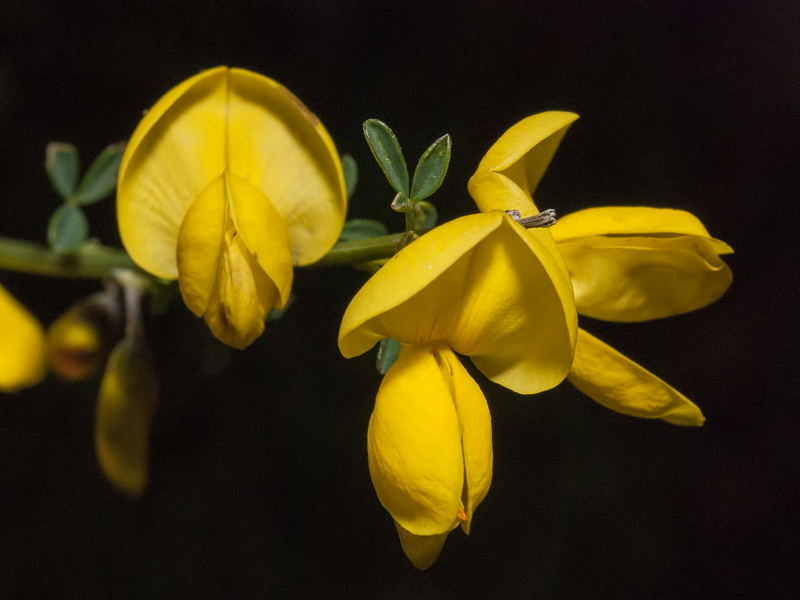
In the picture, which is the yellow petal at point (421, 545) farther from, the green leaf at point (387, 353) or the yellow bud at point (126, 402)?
the yellow bud at point (126, 402)

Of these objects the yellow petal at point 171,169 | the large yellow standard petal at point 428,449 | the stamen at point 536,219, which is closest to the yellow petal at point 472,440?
the large yellow standard petal at point 428,449

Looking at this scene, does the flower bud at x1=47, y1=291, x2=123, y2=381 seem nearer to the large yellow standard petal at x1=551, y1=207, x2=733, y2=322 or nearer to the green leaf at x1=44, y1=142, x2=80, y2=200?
the green leaf at x1=44, y1=142, x2=80, y2=200

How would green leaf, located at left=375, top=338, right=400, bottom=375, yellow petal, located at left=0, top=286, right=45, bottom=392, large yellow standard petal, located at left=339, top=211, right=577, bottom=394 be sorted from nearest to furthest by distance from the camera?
1. large yellow standard petal, located at left=339, top=211, right=577, bottom=394
2. green leaf, located at left=375, top=338, right=400, bottom=375
3. yellow petal, located at left=0, top=286, right=45, bottom=392

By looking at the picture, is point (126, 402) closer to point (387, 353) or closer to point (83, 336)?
point (83, 336)

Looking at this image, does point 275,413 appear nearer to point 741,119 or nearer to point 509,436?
point 509,436

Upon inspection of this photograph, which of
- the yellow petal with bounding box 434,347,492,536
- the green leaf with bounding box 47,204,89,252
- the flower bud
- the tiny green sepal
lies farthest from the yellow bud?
the yellow petal with bounding box 434,347,492,536

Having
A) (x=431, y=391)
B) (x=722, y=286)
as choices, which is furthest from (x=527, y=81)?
(x=431, y=391)

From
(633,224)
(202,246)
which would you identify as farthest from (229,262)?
(633,224)
